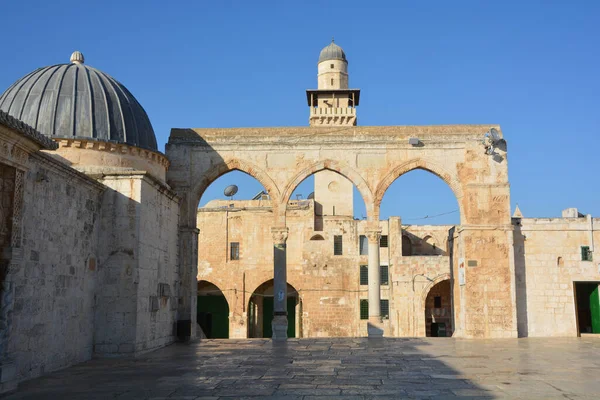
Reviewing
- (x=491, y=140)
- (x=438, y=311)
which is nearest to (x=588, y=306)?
(x=491, y=140)

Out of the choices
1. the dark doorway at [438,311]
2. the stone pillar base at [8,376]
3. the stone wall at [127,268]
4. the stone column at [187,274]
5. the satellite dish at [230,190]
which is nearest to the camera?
the stone pillar base at [8,376]

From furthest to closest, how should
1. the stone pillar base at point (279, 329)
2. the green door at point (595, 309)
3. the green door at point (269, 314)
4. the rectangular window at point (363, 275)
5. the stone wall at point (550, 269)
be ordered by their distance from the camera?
the green door at point (269, 314) < the rectangular window at point (363, 275) < the green door at point (595, 309) < the stone wall at point (550, 269) < the stone pillar base at point (279, 329)

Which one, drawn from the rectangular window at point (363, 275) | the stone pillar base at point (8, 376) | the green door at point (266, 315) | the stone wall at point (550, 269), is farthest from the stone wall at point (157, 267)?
the green door at point (266, 315)

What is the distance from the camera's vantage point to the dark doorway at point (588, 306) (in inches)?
768

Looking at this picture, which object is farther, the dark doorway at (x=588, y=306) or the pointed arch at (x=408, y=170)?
the dark doorway at (x=588, y=306)

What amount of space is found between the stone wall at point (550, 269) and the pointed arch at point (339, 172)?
4.22 metres

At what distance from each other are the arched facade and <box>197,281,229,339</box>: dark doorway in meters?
20.2

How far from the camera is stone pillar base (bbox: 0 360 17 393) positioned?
8.21 metres

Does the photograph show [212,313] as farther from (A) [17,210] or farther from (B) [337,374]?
(A) [17,210]

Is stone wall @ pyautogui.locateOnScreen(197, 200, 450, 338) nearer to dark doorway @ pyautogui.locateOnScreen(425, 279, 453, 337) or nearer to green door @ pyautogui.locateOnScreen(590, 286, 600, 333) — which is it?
dark doorway @ pyautogui.locateOnScreen(425, 279, 453, 337)

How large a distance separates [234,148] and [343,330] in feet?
60.6

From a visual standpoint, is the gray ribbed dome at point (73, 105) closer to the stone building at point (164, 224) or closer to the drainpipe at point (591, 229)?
the stone building at point (164, 224)

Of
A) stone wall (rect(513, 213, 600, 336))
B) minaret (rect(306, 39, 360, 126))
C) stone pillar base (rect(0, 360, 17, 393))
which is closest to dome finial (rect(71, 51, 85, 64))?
stone pillar base (rect(0, 360, 17, 393))

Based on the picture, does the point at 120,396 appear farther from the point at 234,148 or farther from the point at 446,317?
the point at 446,317
